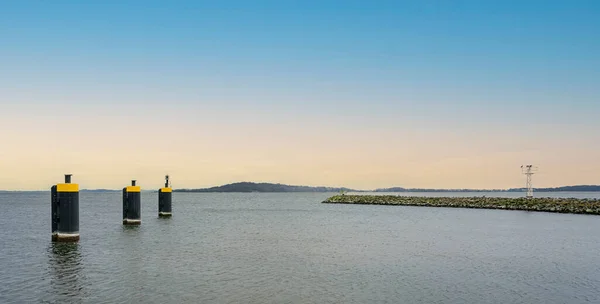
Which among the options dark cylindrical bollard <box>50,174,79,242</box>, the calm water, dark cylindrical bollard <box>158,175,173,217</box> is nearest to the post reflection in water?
the calm water

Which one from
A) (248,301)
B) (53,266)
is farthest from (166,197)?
(248,301)

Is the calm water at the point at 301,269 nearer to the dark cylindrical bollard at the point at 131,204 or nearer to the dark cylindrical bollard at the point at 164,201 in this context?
the dark cylindrical bollard at the point at 131,204

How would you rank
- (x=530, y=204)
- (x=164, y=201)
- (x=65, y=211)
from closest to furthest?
1. (x=65, y=211)
2. (x=164, y=201)
3. (x=530, y=204)

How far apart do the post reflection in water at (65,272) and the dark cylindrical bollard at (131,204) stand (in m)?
14.0

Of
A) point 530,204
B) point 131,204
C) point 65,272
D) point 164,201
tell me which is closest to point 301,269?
point 65,272

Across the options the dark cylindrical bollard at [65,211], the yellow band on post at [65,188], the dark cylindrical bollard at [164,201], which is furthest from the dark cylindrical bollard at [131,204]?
the yellow band on post at [65,188]

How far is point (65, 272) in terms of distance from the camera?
70.6 ft

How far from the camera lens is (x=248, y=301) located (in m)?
16.3

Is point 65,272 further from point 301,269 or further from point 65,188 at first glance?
point 301,269

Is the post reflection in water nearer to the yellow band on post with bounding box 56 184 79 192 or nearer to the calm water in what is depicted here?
the calm water

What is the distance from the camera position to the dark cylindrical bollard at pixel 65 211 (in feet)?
98.5

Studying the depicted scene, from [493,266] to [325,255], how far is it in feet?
28.4

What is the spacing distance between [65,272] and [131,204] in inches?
991

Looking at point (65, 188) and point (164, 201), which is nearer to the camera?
point (65, 188)
